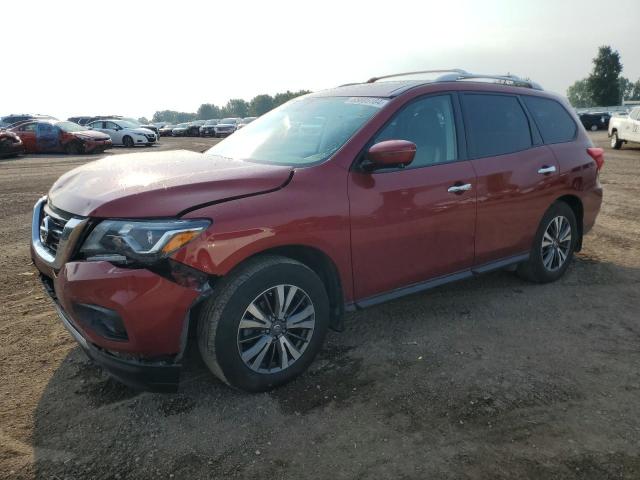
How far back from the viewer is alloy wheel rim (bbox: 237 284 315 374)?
114 inches

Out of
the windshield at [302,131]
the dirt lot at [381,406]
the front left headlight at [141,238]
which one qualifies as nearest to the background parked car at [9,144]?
the dirt lot at [381,406]

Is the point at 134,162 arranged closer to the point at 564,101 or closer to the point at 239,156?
the point at 239,156

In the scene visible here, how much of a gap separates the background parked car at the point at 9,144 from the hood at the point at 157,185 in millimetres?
18333

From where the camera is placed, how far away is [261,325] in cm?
293

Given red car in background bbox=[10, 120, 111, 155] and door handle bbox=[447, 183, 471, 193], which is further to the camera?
red car in background bbox=[10, 120, 111, 155]

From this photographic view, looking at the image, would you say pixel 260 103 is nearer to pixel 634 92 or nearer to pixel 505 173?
pixel 634 92

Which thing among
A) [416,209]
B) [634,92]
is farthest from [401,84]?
[634,92]

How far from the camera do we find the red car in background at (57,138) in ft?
66.5

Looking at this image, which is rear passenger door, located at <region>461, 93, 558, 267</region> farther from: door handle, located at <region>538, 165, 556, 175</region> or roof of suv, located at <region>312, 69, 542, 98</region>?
roof of suv, located at <region>312, 69, 542, 98</region>

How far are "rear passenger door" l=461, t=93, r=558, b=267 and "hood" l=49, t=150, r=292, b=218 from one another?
174 cm

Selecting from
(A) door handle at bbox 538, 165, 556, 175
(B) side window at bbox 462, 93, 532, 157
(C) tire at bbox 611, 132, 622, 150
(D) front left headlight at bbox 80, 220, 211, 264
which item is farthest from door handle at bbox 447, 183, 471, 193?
(C) tire at bbox 611, 132, 622, 150

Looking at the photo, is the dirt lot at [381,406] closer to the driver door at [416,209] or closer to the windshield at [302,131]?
the driver door at [416,209]

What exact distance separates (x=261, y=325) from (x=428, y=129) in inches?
76.2

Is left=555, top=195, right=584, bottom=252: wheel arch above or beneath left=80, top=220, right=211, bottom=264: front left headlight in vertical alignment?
beneath
